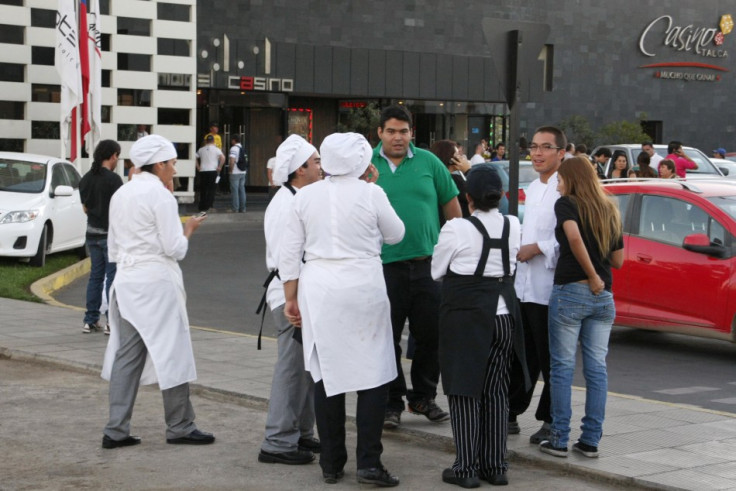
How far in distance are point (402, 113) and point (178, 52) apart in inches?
839

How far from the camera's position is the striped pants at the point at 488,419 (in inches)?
253

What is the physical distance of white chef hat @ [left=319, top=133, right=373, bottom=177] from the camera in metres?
6.42

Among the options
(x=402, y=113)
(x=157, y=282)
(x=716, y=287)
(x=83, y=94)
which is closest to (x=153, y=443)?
(x=157, y=282)

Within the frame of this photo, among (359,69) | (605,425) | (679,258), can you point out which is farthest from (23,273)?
(359,69)

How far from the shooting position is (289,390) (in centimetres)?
700

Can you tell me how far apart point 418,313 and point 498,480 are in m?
1.45

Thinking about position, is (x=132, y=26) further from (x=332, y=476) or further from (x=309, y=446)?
(x=332, y=476)

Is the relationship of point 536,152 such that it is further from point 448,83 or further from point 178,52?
point 448,83

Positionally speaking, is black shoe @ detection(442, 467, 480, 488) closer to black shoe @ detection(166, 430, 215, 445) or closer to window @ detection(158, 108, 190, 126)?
black shoe @ detection(166, 430, 215, 445)

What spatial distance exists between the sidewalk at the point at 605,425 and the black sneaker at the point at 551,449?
4cm

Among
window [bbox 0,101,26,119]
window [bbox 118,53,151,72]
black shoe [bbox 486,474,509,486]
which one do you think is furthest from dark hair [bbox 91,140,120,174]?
window [bbox 118,53,151,72]

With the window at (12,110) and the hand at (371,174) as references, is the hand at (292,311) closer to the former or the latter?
the hand at (371,174)

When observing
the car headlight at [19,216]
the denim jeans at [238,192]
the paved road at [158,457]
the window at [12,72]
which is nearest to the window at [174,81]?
the denim jeans at [238,192]

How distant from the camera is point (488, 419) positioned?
6.51 meters
